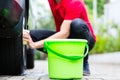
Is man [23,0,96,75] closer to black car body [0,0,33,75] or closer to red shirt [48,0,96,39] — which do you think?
red shirt [48,0,96,39]

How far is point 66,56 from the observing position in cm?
409

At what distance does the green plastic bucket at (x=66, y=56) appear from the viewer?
4129mm

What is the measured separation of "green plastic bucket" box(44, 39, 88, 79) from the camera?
4129 mm

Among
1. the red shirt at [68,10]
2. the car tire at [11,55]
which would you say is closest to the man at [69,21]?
the red shirt at [68,10]

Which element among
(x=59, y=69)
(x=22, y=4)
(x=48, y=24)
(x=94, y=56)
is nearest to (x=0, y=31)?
(x=22, y=4)

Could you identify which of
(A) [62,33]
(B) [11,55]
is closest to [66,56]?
(A) [62,33]

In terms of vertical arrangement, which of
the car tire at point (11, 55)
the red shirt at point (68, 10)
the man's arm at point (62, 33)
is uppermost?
the red shirt at point (68, 10)

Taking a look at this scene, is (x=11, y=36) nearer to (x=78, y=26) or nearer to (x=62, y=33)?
(x=62, y=33)

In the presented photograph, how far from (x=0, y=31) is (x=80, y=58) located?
0.85 metres

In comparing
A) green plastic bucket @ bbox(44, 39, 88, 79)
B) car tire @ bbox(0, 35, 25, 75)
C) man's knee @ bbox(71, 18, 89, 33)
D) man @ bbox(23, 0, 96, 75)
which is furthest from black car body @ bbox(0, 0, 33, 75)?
Result: man's knee @ bbox(71, 18, 89, 33)

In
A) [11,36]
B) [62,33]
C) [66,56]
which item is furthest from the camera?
[62,33]

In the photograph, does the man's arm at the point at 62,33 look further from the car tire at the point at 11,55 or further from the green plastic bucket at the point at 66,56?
the green plastic bucket at the point at 66,56

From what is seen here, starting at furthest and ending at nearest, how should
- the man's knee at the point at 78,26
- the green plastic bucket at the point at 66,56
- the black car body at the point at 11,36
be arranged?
the man's knee at the point at 78,26
the green plastic bucket at the point at 66,56
the black car body at the point at 11,36

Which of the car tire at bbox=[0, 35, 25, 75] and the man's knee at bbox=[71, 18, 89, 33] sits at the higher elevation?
the man's knee at bbox=[71, 18, 89, 33]
